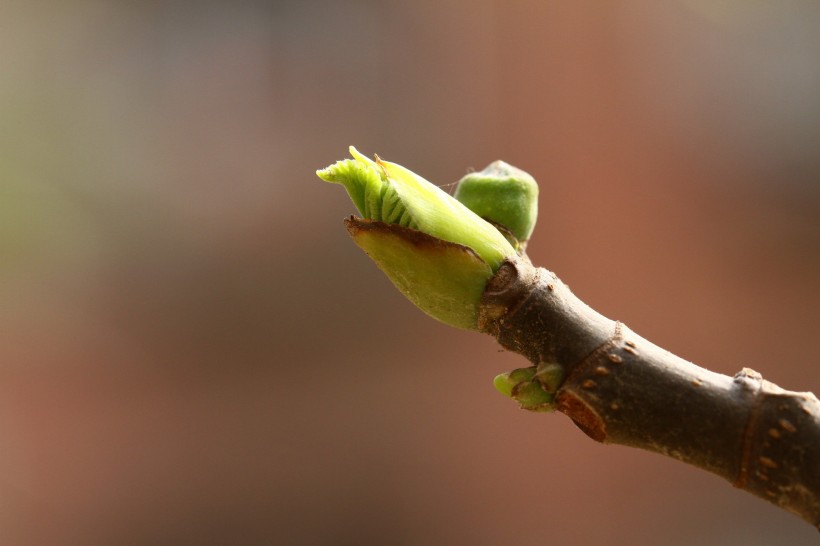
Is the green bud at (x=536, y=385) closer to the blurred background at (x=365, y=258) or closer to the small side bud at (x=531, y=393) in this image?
the small side bud at (x=531, y=393)

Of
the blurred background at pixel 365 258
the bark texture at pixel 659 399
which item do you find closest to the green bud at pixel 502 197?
the bark texture at pixel 659 399

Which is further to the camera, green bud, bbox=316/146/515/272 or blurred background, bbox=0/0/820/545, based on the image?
blurred background, bbox=0/0/820/545

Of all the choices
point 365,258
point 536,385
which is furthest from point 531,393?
point 365,258

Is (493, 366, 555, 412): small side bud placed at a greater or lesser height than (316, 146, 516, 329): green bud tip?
lesser

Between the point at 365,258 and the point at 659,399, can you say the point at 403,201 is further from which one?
the point at 365,258

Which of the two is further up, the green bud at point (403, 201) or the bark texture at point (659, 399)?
the green bud at point (403, 201)

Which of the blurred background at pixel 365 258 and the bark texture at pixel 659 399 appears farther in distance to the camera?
the blurred background at pixel 365 258

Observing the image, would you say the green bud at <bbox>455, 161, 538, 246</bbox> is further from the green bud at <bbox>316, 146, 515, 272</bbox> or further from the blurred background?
the blurred background

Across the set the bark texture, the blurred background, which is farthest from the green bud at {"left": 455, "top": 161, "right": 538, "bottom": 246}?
the blurred background
